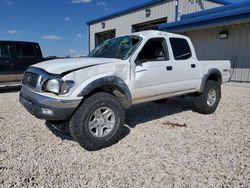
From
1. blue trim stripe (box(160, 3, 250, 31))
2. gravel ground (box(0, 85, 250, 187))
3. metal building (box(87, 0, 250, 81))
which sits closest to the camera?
gravel ground (box(0, 85, 250, 187))

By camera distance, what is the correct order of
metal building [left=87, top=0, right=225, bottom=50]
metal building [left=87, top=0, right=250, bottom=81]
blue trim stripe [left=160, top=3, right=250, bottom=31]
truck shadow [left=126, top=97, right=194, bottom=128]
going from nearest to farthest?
truck shadow [left=126, top=97, right=194, bottom=128], blue trim stripe [left=160, top=3, right=250, bottom=31], metal building [left=87, top=0, right=250, bottom=81], metal building [left=87, top=0, right=225, bottom=50]

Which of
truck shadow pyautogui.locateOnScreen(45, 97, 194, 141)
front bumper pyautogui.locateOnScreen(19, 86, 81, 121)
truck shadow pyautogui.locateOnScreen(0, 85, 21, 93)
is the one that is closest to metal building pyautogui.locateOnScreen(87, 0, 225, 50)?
truck shadow pyautogui.locateOnScreen(45, 97, 194, 141)

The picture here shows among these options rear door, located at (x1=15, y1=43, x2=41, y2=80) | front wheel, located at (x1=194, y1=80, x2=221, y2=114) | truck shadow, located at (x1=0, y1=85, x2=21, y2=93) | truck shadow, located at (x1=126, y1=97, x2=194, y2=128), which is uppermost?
rear door, located at (x1=15, y1=43, x2=41, y2=80)

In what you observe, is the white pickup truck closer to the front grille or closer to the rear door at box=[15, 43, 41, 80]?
the front grille

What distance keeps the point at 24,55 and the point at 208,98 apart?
7953mm

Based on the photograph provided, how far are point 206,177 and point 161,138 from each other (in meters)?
1.37

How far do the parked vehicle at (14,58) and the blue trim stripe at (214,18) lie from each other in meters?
8.49

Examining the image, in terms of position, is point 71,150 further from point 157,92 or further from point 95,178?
point 157,92

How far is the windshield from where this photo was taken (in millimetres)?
4176

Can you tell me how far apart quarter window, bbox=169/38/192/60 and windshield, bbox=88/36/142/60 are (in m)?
1.01

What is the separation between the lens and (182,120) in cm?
531

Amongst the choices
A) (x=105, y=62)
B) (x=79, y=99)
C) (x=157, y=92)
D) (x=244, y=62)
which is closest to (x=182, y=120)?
(x=157, y=92)

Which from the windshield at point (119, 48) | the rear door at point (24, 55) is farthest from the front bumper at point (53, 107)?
the rear door at point (24, 55)

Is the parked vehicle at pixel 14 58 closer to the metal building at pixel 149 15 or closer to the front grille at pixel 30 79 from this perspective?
the front grille at pixel 30 79
